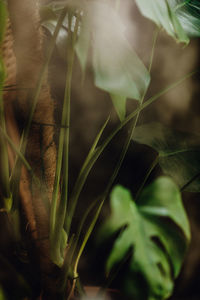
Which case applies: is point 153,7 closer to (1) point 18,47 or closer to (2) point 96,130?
(1) point 18,47

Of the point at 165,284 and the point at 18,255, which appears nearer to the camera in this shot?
the point at 165,284

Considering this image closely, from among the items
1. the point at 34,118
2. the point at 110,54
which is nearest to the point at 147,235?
the point at 110,54

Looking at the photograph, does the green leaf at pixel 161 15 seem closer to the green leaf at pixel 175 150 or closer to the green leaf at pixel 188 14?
the green leaf at pixel 188 14

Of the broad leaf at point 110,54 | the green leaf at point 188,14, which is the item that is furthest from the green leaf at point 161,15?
the green leaf at point 188,14

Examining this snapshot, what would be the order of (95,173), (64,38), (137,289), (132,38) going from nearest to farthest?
(137,289), (64,38), (132,38), (95,173)

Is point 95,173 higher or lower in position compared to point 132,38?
lower

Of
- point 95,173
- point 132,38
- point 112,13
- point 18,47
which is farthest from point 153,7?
point 95,173

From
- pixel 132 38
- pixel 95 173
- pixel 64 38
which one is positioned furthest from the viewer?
pixel 95 173

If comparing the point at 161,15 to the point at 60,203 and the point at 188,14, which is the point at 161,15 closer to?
the point at 188,14
